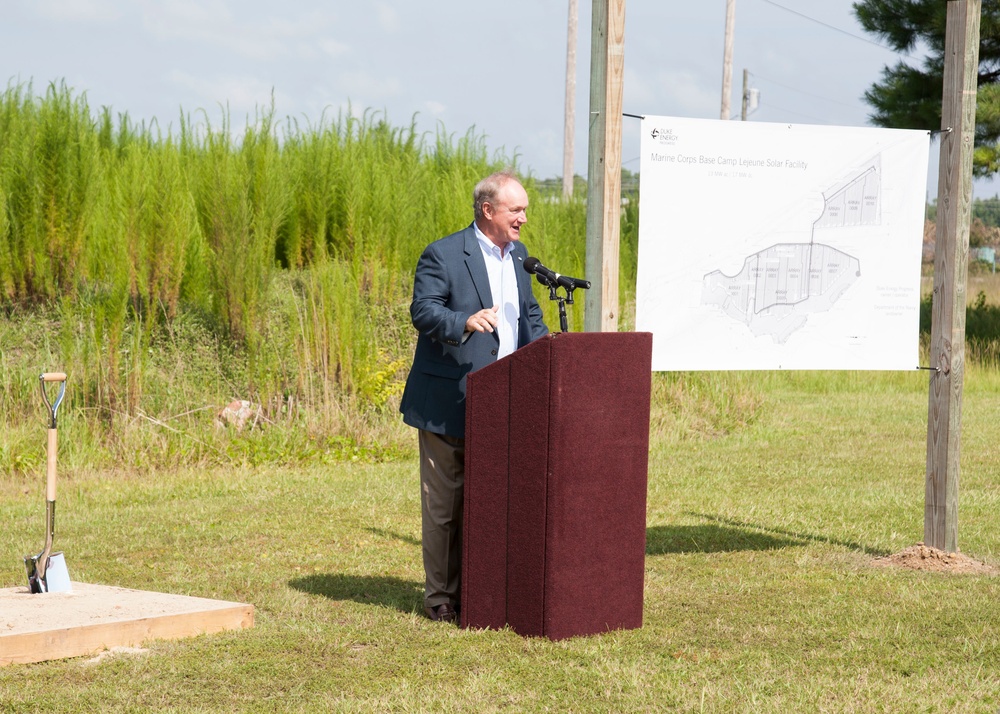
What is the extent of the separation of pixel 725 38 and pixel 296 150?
60.4 ft

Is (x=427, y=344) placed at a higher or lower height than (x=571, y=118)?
lower

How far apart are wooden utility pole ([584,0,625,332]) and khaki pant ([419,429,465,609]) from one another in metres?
0.95

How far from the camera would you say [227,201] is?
37.8 ft

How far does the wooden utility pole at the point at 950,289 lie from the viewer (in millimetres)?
6449

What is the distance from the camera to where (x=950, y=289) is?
6.50 m

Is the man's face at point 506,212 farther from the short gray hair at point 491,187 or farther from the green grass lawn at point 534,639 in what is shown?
the green grass lawn at point 534,639

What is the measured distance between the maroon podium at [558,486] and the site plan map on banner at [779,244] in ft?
4.33

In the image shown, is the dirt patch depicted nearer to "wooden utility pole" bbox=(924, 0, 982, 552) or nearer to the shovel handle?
"wooden utility pole" bbox=(924, 0, 982, 552)

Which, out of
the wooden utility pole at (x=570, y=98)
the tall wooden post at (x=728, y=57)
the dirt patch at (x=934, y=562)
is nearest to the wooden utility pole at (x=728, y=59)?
the tall wooden post at (x=728, y=57)

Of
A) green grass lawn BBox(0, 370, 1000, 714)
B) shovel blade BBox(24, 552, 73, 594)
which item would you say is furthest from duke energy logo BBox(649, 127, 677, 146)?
shovel blade BBox(24, 552, 73, 594)

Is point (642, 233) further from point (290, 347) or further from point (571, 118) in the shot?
point (571, 118)

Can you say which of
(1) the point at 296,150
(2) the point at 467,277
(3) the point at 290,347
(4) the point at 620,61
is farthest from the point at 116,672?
(1) the point at 296,150

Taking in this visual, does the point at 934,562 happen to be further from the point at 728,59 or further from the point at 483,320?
the point at 728,59

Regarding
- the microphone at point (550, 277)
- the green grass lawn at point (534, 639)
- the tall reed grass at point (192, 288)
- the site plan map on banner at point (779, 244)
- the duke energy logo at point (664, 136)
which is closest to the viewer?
the green grass lawn at point (534, 639)
